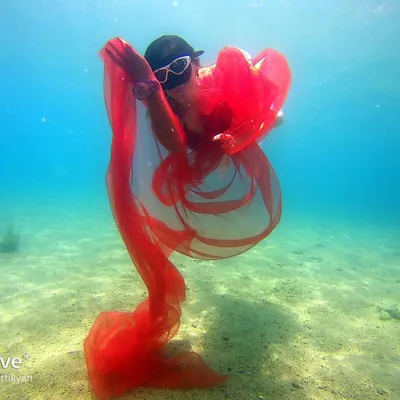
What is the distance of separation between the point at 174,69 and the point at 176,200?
4.72ft

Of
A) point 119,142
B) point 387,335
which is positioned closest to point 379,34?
point 387,335

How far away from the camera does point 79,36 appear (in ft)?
104

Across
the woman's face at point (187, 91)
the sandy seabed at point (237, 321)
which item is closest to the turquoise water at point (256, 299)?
the sandy seabed at point (237, 321)

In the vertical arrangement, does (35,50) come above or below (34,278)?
above

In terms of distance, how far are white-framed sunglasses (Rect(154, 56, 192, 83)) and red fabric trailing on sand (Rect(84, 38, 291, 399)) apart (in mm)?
317

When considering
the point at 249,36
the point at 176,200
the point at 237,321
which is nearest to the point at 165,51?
the point at 176,200

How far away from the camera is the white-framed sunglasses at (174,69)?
2.93 m

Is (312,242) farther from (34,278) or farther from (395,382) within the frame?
(34,278)

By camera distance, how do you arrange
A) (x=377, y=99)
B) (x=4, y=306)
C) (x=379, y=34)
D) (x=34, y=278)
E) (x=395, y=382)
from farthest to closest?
→ (x=377, y=99) → (x=379, y=34) → (x=34, y=278) → (x=4, y=306) → (x=395, y=382)

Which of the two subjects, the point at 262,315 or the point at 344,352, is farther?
the point at 262,315

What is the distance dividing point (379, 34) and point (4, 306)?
28029 mm

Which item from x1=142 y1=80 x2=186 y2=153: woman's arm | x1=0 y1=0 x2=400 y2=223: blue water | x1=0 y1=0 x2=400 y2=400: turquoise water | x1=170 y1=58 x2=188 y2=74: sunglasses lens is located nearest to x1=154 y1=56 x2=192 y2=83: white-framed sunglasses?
x1=170 y1=58 x2=188 y2=74: sunglasses lens

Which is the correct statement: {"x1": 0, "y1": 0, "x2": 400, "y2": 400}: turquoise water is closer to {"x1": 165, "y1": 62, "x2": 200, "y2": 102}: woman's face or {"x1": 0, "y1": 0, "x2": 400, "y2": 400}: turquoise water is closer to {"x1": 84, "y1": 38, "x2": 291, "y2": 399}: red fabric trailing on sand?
{"x1": 84, "y1": 38, "x2": 291, "y2": 399}: red fabric trailing on sand

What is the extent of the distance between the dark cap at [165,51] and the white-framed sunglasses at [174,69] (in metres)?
0.04
